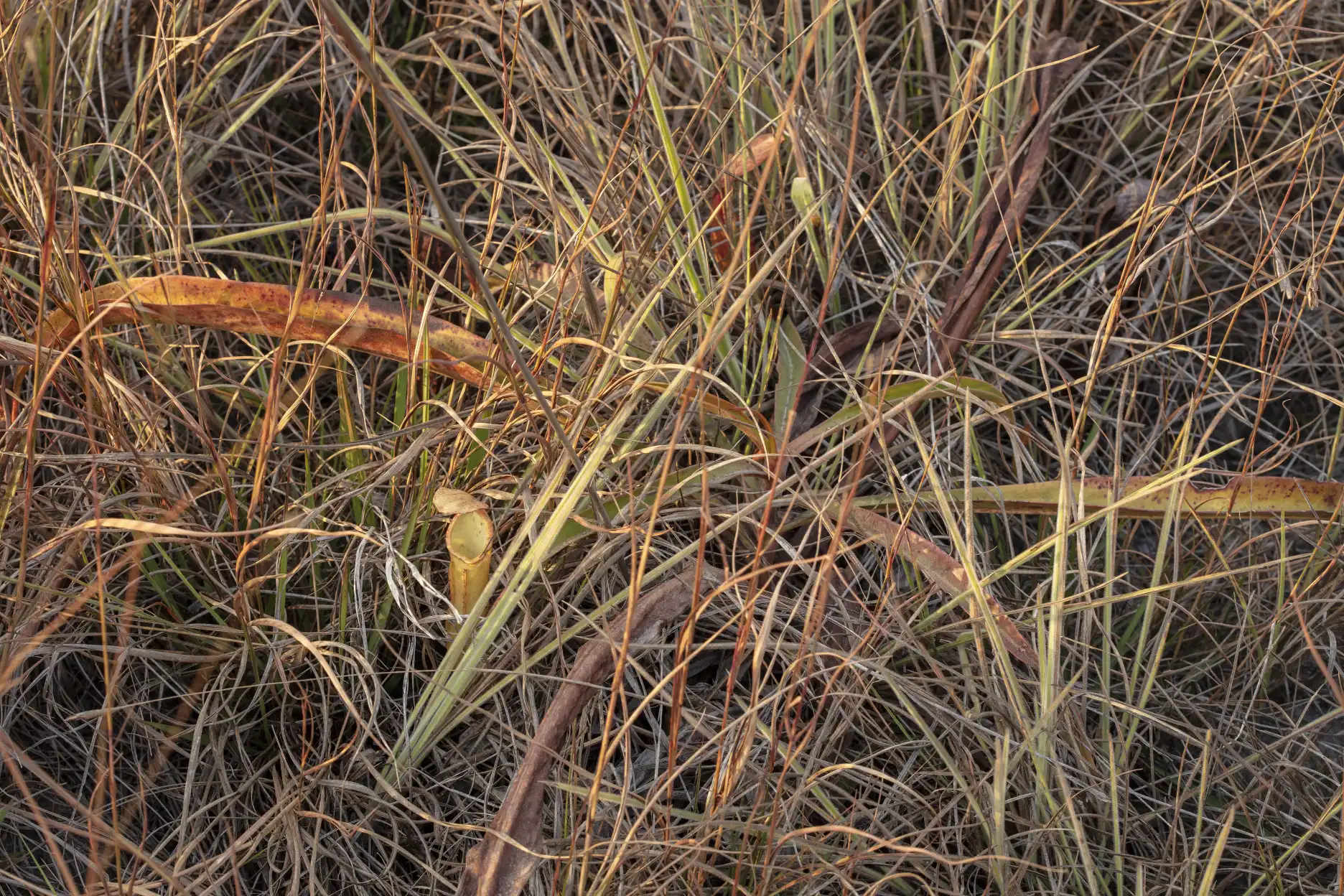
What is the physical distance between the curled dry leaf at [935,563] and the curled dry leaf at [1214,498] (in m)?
0.05

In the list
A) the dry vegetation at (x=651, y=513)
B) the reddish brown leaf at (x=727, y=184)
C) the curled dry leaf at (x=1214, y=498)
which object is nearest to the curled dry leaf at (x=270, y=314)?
the dry vegetation at (x=651, y=513)

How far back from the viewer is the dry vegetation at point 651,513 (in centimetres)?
87

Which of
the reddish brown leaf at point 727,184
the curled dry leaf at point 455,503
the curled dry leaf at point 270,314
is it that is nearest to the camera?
the curled dry leaf at point 455,503

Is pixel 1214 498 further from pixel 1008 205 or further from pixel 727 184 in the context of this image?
pixel 727 184

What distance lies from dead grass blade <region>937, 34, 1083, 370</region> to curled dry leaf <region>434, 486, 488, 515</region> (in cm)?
50

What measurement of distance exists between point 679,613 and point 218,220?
73cm

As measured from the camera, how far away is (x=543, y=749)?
86 centimetres

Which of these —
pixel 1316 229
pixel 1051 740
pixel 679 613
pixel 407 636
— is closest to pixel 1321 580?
pixel 1051 740

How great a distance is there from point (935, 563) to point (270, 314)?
597mm

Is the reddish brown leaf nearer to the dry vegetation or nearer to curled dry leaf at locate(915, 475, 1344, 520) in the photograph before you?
the dry vegetation

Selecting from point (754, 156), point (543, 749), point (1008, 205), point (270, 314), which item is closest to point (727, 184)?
point (754, 156)

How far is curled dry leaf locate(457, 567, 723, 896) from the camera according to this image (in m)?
0.82

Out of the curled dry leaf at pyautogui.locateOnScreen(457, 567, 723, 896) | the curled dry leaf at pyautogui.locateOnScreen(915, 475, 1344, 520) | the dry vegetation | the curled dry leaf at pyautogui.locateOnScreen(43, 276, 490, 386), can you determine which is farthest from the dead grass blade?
the curled dry leaf at pyautogui.locateOnScreen(43, 276, 490, 386)

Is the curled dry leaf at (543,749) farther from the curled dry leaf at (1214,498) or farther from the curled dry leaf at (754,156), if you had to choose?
the curled dry leaf at (754,156)
